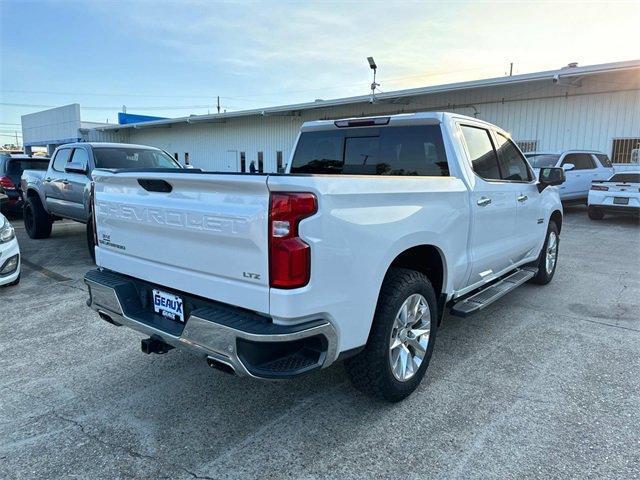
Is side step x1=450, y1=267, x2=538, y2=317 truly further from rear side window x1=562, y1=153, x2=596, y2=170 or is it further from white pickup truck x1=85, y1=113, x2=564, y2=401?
rear side window x1=562, y1=153, x2=596, y2=170

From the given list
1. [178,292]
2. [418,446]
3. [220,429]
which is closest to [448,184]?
[418,446]

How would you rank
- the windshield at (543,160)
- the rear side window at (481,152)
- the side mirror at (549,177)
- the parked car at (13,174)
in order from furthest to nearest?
the windshield at (543,160) → the parked car at (13,174) → the side mirror at (549,177) → the rear side window at (481,152)

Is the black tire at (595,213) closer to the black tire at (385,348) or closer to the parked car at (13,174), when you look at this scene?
the black tire at (385,348)

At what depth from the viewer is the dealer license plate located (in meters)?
2.88

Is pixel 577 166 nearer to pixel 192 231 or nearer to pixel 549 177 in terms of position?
pixel 549 177

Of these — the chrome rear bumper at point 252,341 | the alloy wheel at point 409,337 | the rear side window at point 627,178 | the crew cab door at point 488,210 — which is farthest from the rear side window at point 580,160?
the chrome rear bumper at point 252,341

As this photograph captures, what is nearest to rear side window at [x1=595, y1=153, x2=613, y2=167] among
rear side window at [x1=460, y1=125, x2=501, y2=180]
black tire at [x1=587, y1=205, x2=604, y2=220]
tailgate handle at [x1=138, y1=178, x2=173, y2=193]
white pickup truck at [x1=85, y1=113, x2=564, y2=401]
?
black tire at [x1=587, y1=205, x2=604, y2=220]

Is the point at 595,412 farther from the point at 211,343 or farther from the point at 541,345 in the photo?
the point at 211,343

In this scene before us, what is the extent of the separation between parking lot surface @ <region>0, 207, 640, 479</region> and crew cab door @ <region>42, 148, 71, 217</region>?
4318mm

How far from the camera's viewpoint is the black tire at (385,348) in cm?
290

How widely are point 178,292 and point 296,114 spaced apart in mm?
22878

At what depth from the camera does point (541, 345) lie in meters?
4.26

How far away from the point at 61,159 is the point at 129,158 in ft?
5.46

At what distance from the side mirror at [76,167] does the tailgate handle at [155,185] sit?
5470 millimetres
